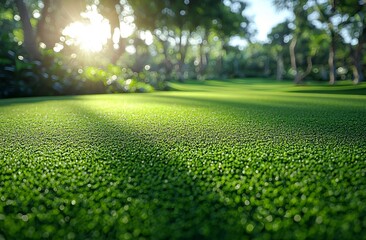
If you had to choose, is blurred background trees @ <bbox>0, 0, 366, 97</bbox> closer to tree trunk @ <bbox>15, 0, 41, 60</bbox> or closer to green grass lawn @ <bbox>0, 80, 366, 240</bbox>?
tree trunk @ <bbox>15, 0, 41, 60</bbox>

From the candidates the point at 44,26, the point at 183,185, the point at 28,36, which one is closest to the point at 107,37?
the point at 44,26

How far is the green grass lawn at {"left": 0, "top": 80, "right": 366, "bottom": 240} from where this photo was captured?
788mm

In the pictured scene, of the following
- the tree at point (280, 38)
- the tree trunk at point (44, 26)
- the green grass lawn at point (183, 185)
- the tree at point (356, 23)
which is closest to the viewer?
the green grass lawn at point (183, 185)

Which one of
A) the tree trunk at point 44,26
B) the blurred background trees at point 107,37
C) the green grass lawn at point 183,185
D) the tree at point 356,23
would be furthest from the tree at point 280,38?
the green grass lawn at point 183,185

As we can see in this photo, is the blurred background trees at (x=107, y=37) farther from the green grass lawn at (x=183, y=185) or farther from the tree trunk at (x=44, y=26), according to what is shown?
the green grass lawn at (x=183, y=185)

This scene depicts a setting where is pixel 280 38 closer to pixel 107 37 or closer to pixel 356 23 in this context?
pixel 356 23

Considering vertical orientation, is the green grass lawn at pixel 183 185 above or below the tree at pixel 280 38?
below

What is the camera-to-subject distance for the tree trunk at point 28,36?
750cm

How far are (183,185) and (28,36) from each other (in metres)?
8.65

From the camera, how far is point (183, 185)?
1.06 metres

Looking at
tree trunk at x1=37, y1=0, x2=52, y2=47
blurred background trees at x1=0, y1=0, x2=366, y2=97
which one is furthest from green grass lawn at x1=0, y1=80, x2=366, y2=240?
tree trunk at x1=37, y1=0, x2=52, y2=47

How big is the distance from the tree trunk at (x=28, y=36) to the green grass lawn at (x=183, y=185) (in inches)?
261

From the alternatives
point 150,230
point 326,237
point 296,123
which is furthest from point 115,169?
point 296,123

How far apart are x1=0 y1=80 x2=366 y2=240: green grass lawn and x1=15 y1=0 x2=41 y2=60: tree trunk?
6.63 meters
